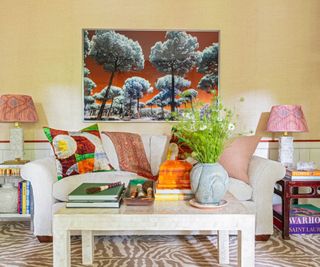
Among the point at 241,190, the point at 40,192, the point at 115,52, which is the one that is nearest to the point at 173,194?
the point at 241,190

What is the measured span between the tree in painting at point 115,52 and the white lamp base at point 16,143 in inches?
39.5

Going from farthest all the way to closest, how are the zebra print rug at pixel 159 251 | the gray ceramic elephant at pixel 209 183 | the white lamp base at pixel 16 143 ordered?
the white lamp base at pixel 16 143 < the zebra print rug at pixel 159 251 < the gray ceramic elephant at pixel 209 183

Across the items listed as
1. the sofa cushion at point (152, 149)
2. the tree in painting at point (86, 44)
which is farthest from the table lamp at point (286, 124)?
the tree in painting at point (86, 44)

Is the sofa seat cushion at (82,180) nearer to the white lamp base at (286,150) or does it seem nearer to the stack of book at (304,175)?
the stack of book at (304,175)

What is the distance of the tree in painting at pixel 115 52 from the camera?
364cm

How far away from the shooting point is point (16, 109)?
3.26 metres

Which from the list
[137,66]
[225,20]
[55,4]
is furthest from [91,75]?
[225,20]

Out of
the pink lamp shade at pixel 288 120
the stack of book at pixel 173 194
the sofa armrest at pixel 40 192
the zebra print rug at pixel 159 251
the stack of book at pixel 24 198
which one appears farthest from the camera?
the pink lamp shade at pixel 288 120

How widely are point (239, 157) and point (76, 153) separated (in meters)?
1.45

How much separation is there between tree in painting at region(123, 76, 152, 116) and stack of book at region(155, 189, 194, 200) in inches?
73.9

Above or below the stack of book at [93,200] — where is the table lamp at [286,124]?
above

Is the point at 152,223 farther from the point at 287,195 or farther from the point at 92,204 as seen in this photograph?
the point at 287,195

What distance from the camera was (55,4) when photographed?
3.63 m

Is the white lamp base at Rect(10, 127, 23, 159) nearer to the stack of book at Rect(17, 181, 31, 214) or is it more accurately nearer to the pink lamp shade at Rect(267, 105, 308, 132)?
the stack of book at Rect(17, 181, 31, 214)
